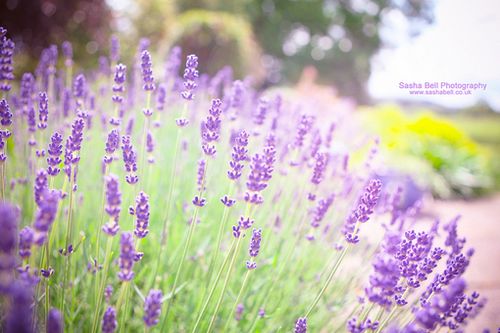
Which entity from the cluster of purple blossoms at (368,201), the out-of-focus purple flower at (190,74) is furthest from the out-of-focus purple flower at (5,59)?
the cluster of purple blossoms at (368,201)

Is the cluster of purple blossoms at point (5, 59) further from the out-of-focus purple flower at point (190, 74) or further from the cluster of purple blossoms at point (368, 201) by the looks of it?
the cluster of purple blossoms at point (368, 201)

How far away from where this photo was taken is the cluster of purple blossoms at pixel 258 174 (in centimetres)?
124

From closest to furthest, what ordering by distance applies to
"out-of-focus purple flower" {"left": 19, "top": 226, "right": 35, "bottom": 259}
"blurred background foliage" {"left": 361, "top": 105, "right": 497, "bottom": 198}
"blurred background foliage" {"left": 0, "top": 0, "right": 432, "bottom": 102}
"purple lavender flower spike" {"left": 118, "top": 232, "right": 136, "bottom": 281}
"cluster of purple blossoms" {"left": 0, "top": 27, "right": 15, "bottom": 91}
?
"out-of-focus purple flower" {"left": 19, "top": 226, "right": 35, "bottom": 259}, "purple lavender flower spike" {"left": 118, "top": 232, "right": 136, "bottom": 281}, "cluster of purple blossoms" {"left": 0, "top": 27, "right": 15, "bottom": 91}, "blurred background foliage" {"left": 0, "top": 0, "right": 432, "bottom": 102}, "blurred background foliage" {"left": 361, "top": 105, "right": 497, "bottom": 198}

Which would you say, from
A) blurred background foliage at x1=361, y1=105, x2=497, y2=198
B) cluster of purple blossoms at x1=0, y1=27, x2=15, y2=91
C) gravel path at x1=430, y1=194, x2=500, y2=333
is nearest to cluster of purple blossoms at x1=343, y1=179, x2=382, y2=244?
cluster of purple blossoms at x1=0, y1=27, x2=15, y2=91

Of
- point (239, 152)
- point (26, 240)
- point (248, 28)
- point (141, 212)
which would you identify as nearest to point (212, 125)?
point (239, 152)

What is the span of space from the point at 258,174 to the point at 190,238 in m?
0.39

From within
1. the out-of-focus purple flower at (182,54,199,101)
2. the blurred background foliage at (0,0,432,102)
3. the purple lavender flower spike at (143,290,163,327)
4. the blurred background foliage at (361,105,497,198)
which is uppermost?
the blurred background foliage at (0,0,432,102)

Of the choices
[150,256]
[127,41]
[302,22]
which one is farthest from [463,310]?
[302,22]

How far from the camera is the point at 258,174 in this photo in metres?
1.26

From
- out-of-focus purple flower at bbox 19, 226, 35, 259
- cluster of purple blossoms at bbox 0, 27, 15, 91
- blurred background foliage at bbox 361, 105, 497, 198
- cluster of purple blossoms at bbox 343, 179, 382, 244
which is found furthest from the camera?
blurred background foliage at bbox 361, 105, 497, 198

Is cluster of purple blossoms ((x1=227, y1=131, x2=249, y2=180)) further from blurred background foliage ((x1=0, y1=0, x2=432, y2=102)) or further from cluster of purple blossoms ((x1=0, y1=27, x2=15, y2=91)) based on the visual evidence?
blurred background foliage ((x1=0, y1=0, x2=432, y2=102))

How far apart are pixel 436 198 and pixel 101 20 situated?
7524 mm

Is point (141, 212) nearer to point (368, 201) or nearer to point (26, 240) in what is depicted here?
point (26, 240)

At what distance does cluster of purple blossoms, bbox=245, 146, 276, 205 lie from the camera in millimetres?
1235
